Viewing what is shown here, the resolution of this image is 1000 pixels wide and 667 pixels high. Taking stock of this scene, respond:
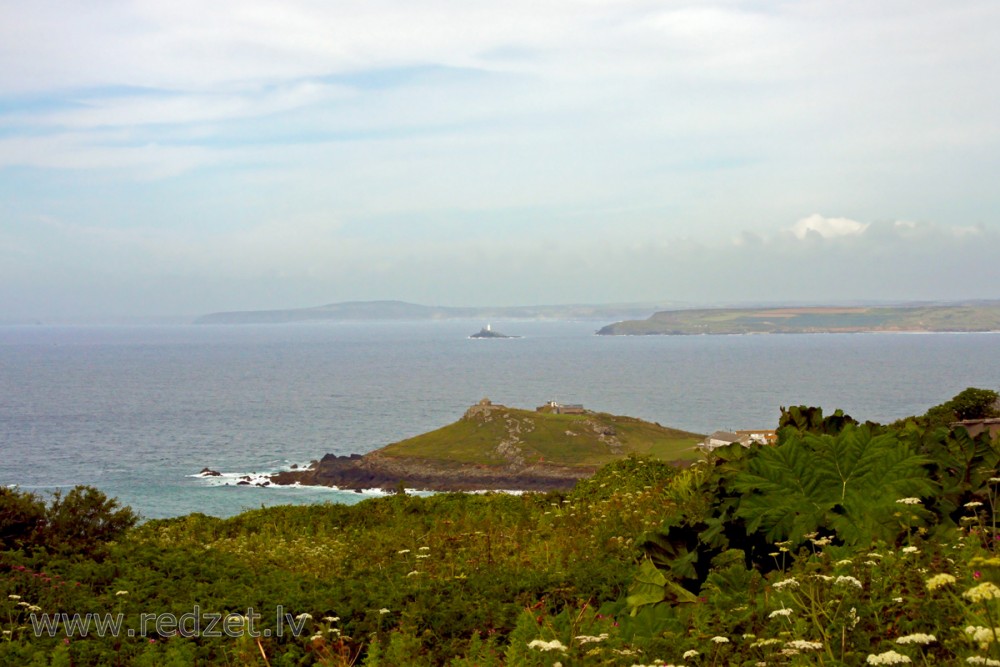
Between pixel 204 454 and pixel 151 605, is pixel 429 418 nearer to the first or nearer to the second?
pixel 204 454

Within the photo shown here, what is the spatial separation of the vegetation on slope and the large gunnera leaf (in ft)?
0.05

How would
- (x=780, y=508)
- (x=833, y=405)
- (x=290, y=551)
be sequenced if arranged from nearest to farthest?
(x=780, y=508), (x=290, y=551), (x=833, y=405)

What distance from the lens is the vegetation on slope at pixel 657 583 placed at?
454 centimetres

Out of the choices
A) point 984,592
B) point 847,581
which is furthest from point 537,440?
point 984,592

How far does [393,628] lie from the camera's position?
23.2 feet

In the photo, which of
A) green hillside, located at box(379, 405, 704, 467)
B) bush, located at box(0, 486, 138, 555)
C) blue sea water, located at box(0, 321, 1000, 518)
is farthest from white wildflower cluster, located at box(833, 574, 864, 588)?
green hillside, located at box(379, 405, 704, 467)

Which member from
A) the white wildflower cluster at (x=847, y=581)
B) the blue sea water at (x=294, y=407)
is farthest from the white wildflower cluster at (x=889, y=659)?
the blue sea water at (x=294, y=407)

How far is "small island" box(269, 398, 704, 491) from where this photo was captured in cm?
7400

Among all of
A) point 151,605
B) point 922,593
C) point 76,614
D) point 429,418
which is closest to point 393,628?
point 151,605

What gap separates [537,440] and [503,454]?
3794 millimetres

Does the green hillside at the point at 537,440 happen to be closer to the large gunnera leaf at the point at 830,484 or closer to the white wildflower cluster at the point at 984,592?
the large gunnera leaf at the point at 830,484

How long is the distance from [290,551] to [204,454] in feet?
270

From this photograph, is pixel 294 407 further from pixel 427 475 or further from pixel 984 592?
pixel 984 592

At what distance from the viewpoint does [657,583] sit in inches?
249
